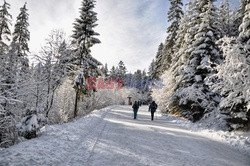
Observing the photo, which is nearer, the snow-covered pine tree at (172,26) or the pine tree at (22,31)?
the pine tree at (22,31)

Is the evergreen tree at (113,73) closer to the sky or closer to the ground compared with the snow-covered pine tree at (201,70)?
closer to the sky

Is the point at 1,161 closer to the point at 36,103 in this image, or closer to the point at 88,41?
the point at 36,103

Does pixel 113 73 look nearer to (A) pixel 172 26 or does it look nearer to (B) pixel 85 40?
(A) pixel 172 26

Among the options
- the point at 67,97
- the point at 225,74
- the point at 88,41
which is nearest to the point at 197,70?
the point at 225,74

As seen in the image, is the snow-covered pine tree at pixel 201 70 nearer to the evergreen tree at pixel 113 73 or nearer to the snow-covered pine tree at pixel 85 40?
the snow-covered pine tree at pixel 85 40

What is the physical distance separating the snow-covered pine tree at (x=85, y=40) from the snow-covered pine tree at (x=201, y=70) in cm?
1115

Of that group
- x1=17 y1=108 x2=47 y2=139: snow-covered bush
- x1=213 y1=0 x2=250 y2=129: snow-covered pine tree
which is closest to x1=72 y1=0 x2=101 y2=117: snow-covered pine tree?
x1=17 y1=108 x2=47 y2=139: snow-covered bush

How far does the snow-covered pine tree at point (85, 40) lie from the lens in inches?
873

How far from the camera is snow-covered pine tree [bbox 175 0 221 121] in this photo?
1608 cm

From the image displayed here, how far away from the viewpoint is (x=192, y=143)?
9.12 metres

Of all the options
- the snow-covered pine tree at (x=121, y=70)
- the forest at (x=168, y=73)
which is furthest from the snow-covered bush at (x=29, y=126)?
the snow-covered pine tree at (x=121, y=70)

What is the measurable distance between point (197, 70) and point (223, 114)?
5088 mm

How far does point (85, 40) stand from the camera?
22578 millimetres

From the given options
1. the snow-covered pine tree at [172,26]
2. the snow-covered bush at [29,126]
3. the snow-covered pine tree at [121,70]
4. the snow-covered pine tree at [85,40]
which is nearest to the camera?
the snow-covered bush at [29,126]
